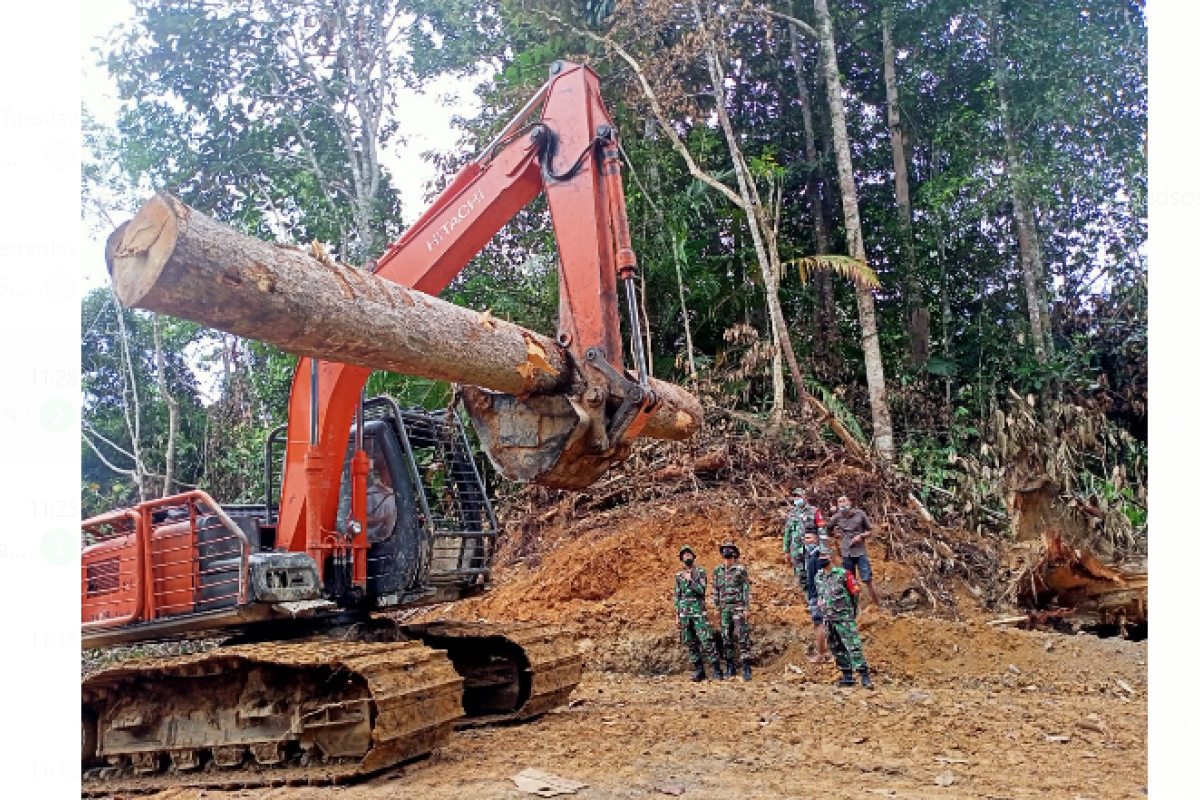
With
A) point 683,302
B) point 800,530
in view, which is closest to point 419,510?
point 800,530

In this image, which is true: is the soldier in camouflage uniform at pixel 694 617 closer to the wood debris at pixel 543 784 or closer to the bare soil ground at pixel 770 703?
the bare soil ground at pixel 770 703

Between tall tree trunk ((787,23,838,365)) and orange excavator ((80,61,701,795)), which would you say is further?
tall tree trunk ((787,23,838,365))

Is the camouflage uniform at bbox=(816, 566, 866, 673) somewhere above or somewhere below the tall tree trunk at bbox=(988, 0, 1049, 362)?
below

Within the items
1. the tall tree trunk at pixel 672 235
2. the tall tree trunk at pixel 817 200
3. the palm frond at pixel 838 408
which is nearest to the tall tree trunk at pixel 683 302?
the tall tree trunk at pixel 672 235

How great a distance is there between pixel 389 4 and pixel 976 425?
12.0m

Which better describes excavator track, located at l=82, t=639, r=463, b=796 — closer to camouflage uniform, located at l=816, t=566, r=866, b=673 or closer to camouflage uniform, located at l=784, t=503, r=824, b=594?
camouflage uniform, located at l=816, t=566, r=866, b=673

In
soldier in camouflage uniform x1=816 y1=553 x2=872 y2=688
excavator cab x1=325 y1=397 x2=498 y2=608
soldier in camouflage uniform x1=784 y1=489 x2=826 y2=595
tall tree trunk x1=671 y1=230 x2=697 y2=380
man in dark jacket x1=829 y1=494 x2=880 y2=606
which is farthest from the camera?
tall tree trunk x1=671 y1=230 x2=697 y2=380

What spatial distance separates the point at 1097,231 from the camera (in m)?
11.8

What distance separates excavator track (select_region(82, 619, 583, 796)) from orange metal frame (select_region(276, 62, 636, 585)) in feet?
2.61

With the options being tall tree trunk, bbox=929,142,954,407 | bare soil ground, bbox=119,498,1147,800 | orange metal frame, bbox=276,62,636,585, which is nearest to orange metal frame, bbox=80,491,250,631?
orange metal frame, bbox=276,62,636,585

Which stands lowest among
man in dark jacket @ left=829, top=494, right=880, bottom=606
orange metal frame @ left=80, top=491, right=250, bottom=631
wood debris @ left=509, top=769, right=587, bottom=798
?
wood debris @ left=509, top=769, right=587, bottom=798

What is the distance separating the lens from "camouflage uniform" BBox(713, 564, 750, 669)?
877cm
